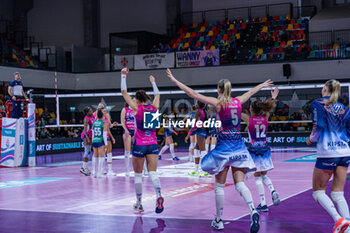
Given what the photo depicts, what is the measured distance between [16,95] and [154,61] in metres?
11.4

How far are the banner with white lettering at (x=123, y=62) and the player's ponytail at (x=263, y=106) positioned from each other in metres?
20.3

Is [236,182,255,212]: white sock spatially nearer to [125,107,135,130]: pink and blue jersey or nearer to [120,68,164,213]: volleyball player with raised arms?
[120,68,164,213]: volleyball player with raised arms

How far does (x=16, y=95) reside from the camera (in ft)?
56.1

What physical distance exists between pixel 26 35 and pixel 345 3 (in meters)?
20.5

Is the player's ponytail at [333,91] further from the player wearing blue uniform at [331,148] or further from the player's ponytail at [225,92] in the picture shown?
the player's ponytail at [225,92]

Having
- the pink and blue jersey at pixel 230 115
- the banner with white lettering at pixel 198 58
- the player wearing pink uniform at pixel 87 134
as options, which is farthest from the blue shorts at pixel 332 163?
the banner with white lettering at pixel 198 58

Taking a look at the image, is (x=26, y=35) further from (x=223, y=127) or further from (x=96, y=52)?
(x=223, y=127)

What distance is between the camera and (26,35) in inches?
1330

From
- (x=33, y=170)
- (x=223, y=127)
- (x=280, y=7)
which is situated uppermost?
(x=280, y=7)

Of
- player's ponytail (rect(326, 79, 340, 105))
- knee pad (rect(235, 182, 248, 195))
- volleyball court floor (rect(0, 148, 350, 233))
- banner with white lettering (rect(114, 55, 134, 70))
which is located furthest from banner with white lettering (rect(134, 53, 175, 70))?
player's ponytail (rect(326, 79, 340, 105))

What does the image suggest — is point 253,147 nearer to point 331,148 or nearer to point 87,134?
point 331,148

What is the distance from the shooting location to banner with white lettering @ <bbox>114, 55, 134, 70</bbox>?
28094mm

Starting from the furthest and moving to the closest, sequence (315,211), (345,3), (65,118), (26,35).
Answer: (26,35)
(345,3)
(65,118)
(315,211)

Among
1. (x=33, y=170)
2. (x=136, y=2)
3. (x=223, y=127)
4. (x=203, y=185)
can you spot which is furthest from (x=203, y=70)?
(x=223, y=127)
